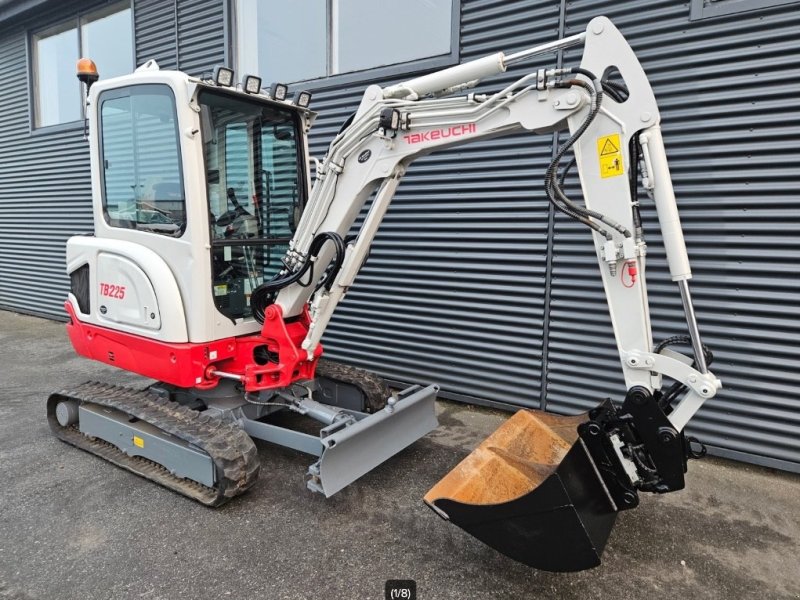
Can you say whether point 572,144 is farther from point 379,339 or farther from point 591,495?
point 379,339

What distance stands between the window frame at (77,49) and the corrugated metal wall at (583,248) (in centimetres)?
181

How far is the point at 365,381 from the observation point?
13.8 feet

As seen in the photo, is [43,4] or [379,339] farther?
[43,4]

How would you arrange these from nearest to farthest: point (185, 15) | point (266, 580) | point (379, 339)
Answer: point (266, 580), point (379, 339), point (185, 15)

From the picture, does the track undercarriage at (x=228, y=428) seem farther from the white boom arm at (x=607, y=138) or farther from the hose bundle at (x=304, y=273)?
the white boom arm at (x=607, y=138)

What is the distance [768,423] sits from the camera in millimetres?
3814

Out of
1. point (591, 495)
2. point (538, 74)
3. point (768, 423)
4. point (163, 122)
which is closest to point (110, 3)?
point (163, 122)

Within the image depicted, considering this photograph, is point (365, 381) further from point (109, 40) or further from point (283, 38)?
point (109, 40)

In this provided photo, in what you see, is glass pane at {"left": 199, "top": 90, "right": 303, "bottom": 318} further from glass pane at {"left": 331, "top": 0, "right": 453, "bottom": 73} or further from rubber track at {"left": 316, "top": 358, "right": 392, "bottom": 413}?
glass pane at {"left": 331, "top": 0, "right": 453, "bottom": 73}

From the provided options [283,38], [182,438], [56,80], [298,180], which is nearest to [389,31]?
[283,38]

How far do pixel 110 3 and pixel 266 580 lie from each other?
8.68 meters

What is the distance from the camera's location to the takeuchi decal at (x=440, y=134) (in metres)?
2.74

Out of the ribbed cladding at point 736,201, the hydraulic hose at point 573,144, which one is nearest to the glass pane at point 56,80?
the ribbed cladding at point 736,201

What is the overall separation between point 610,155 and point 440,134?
91cm
